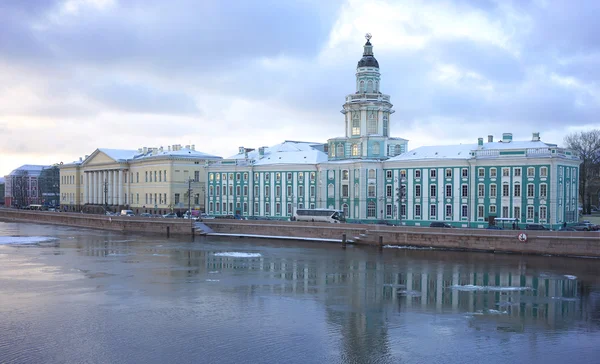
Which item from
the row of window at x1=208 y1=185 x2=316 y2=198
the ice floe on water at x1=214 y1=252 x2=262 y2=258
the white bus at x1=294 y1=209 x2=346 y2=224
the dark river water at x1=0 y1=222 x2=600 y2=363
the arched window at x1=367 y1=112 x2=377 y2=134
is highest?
the arched window at x1=367 y1=112 x2=377 y2=134

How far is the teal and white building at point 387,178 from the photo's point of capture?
Result: 48062mm

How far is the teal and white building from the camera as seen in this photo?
48062 mm

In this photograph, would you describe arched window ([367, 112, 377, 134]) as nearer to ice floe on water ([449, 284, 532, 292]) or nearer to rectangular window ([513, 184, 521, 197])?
rectangular window ([513, 184, 521, 197])

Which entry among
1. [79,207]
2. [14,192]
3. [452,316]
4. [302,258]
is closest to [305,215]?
[302,258]

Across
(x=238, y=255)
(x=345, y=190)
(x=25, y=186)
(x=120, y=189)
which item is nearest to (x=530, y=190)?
(x=345, y=190)

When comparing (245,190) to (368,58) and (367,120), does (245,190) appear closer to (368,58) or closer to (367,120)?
(367,120)

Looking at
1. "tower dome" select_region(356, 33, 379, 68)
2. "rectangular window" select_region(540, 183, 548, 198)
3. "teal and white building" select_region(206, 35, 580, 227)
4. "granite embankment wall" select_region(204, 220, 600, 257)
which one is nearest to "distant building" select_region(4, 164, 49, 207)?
"teal and white building" select_region(206, 35, 580, 227)

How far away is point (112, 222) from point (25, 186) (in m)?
73.7

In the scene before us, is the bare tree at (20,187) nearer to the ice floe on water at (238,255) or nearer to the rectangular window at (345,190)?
the rectangular window at (345,190)

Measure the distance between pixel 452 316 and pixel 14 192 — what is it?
124 metres

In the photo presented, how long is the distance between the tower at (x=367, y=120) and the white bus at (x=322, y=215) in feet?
19.8

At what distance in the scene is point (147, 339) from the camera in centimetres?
2009

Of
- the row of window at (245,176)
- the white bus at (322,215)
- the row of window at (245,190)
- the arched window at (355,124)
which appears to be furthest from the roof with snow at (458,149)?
the row of window at (245,190)

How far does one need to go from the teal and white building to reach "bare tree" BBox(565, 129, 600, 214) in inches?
707
